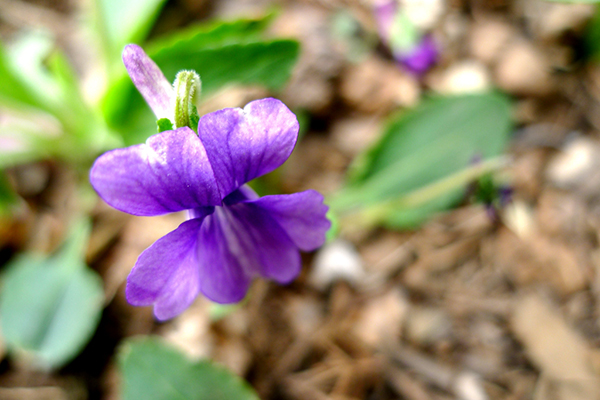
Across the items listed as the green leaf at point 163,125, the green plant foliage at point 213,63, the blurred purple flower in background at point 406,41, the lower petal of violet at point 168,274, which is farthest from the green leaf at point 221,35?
the blurred purple flower in background at point 406,41

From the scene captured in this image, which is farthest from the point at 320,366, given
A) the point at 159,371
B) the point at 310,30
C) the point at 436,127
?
the point at 310,30

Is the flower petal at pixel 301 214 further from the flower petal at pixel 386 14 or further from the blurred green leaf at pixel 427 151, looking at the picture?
the flower petal at pixel 386 14

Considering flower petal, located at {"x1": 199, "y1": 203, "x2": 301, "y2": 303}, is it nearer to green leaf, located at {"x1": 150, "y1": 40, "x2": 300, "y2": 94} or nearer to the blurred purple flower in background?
green leaf, located at {"x1": 150, "y1": 40, "x2": 300, "y2": 94}

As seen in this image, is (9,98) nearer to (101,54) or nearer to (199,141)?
(101,54)

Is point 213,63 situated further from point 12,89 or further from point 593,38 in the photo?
point 593,38

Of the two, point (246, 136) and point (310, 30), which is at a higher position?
point (246, 136)

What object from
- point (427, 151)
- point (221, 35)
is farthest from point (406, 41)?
point (221, 35)
